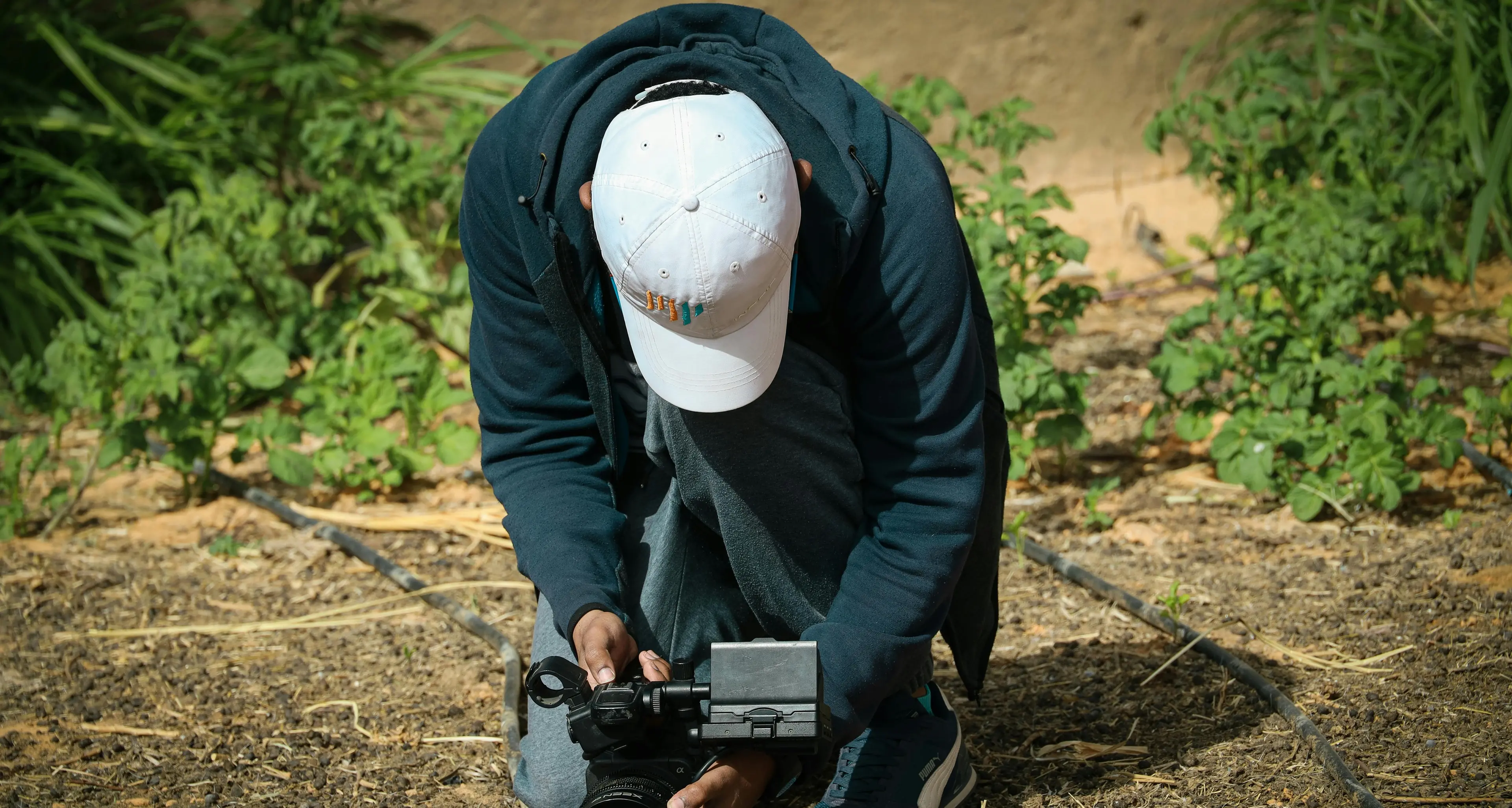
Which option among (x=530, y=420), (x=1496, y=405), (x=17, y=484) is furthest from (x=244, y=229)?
(x=1496, y=405)

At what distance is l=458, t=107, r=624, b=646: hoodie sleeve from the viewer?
63.4 inches

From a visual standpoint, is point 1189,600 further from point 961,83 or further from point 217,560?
point 961,83

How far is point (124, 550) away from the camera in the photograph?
276 cm

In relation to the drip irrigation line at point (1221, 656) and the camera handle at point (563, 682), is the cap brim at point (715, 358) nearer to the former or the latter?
the camera handle at point (563, 682)

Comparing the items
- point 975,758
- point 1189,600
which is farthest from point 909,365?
point 1189,600

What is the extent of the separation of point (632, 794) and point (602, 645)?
17 cm

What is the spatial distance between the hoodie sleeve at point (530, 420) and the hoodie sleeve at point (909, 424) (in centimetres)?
30

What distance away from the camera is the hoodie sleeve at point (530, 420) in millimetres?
1611

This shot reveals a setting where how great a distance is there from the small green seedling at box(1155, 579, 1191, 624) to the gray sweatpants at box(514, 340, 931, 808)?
584 mm

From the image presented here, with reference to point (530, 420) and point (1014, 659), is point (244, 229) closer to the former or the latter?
point (530, 420)

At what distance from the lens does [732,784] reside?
57.6 inches

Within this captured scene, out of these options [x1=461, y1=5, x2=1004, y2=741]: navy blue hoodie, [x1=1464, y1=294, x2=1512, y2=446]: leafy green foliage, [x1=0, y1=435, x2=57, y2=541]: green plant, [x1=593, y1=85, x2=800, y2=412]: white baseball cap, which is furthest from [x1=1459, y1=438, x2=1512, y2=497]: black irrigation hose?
[x1=0, y1=435, x2=57, y2=541]: green plant

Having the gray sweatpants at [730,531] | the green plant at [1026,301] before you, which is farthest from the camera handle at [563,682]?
the green plant at [1026,301]

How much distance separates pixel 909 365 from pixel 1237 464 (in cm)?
129
